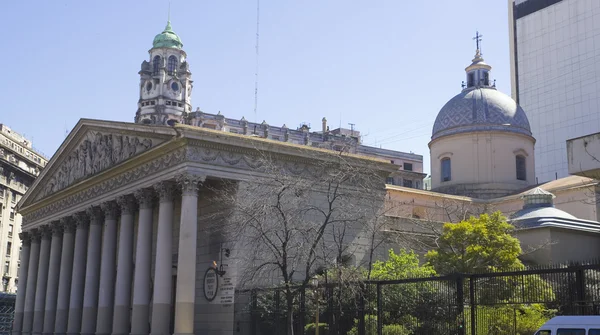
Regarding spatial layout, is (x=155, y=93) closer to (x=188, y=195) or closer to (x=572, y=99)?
(x=572, y=99)

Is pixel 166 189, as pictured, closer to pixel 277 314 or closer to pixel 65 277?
pixel 277 314

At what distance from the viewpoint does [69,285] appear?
4831 cm

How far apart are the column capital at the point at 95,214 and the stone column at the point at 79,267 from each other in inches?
68.0

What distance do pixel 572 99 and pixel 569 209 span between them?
2252 inches

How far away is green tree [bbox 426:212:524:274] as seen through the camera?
3397 cm

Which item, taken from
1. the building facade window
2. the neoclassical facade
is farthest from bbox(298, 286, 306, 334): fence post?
the building facade window

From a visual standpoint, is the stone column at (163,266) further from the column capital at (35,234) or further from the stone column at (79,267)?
the column capital at (35,234)

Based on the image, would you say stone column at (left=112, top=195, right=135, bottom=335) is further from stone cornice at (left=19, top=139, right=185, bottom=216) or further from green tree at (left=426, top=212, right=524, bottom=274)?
green tree at (left=426, top=212, right=524, bottom=274)

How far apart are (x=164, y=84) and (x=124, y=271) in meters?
75.4

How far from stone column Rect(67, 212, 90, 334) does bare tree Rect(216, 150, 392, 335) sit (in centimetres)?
1374

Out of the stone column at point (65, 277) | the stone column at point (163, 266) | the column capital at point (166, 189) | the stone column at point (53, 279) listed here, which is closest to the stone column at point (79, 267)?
the stone column at point (65, 277)

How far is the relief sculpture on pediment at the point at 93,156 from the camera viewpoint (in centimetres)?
3969

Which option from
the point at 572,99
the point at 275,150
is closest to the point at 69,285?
the point at 275,150

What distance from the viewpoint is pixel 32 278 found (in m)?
54.9
